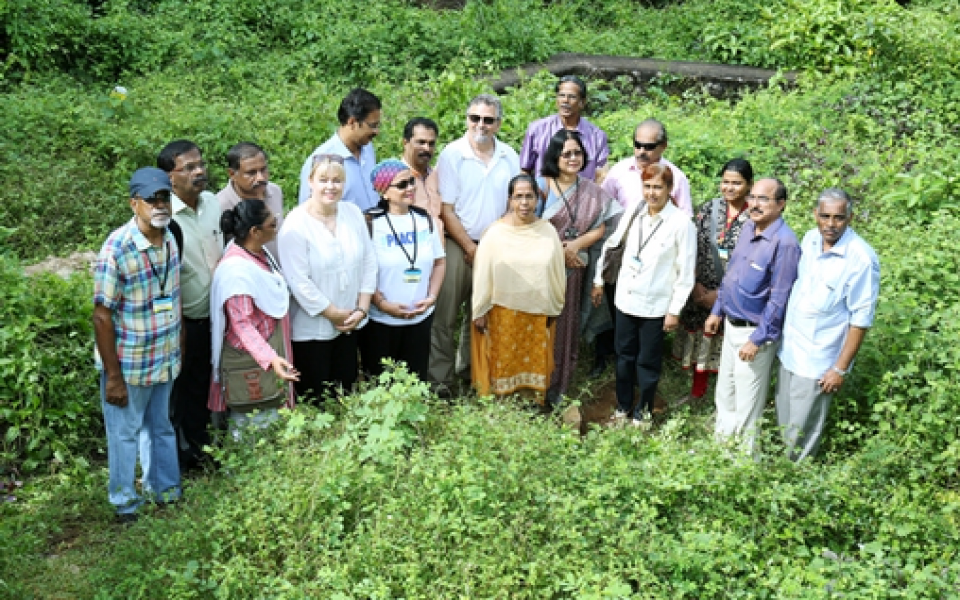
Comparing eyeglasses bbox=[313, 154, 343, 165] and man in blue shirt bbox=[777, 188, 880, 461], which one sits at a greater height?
eyeglasses bbox=[313, 154, 343, 165]

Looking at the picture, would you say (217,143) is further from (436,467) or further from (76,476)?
(436,467)

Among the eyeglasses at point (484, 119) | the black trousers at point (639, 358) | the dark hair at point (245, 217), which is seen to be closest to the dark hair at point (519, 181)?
the eyeglasses at point (484, 119)

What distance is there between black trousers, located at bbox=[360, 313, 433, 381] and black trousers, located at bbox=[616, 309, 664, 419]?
121cm

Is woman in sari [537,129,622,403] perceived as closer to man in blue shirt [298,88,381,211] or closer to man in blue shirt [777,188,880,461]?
man in blue shirt [298,88,381,211]

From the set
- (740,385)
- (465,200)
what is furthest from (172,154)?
(740,385)

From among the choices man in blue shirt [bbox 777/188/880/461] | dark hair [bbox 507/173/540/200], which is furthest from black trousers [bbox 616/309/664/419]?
dark hair [bbox 507/173/540/200]

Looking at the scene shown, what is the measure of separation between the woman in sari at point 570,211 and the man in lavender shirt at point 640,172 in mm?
145

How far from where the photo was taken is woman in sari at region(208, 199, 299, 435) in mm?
5070

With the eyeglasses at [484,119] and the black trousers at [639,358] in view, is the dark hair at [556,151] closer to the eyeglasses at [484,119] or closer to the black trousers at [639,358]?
the eyeglasses at [484,119]

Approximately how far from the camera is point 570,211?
6.29 m

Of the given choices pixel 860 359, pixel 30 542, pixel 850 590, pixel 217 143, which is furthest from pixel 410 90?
pixel 850 590

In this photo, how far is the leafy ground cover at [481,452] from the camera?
14.2ft

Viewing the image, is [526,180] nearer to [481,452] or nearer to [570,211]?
[570,211]

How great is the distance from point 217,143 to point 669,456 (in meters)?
4.93
